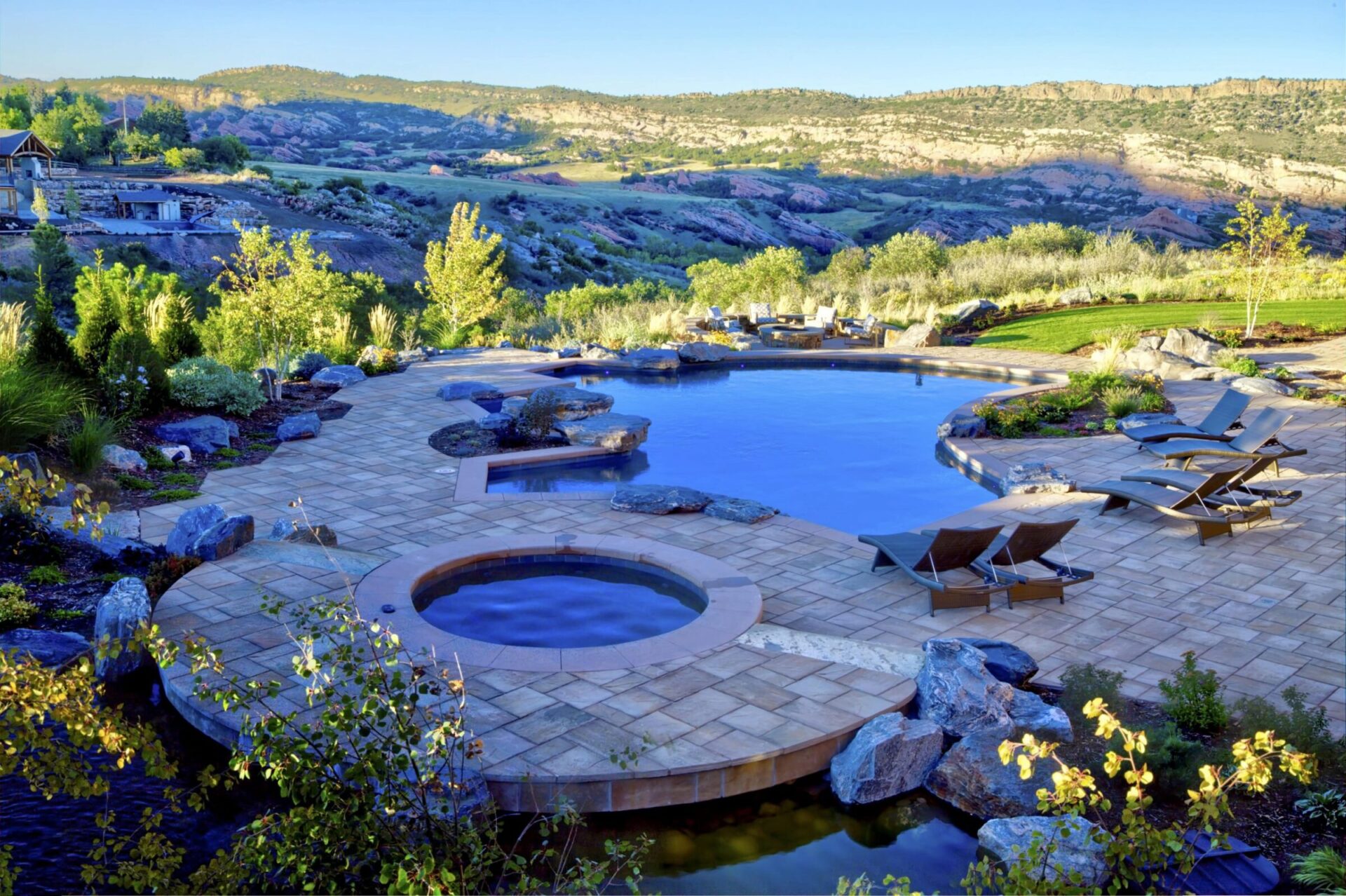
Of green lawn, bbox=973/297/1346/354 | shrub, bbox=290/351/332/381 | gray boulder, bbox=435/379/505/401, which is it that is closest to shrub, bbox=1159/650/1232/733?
gray boulder, bbox=435/379/505/401

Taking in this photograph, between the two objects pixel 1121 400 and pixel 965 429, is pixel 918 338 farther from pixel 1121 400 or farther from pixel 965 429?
pixel 965 429

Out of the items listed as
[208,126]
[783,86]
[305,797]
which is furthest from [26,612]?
[208,126]

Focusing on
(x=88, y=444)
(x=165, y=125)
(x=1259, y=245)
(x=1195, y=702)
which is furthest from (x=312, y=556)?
(x=165, y=125)

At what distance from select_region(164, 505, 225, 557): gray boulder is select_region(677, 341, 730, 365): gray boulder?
9.03 meters

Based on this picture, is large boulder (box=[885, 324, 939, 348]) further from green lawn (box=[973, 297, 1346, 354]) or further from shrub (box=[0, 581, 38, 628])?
shrub (box=[0, 581, 38, 628])

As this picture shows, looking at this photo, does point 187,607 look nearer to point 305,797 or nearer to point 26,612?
point 26,612

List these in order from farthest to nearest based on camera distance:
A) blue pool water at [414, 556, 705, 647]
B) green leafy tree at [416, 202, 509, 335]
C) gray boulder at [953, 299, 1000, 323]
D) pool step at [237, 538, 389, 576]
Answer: gray boulder at [953, 299, 1000, 323] → green leafy tree at [416, 202, 509, 335] → pool step at [237, 538, 389, 576] → blue pool water at [414, 556, 705, 647]

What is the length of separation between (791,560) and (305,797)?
456 cm

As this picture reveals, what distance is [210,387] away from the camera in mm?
10461

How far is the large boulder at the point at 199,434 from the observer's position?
9234 millimetres

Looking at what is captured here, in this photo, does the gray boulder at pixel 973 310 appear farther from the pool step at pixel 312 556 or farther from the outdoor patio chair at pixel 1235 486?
the pool step at pixel 312 556

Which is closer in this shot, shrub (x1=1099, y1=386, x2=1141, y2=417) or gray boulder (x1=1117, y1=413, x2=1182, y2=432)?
gray boulder (x1=1117, y1=413, x2=1182, y2=432)

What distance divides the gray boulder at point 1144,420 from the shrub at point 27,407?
31.7 feet

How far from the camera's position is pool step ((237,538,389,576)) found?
20.6 ft
